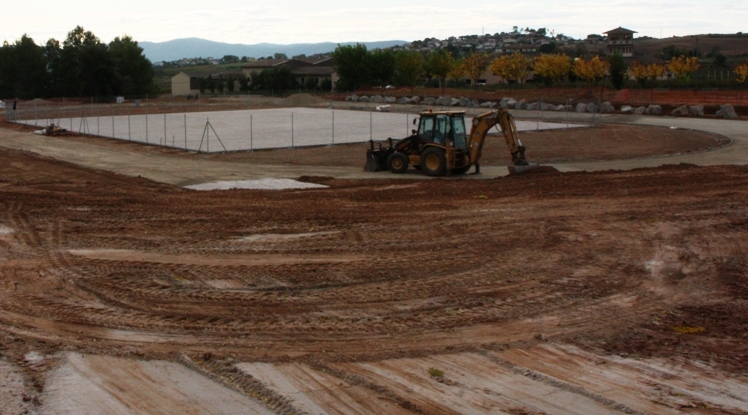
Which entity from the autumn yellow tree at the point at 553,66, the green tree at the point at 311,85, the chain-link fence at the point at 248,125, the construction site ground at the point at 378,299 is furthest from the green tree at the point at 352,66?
the construction site ground at the point at 378,299

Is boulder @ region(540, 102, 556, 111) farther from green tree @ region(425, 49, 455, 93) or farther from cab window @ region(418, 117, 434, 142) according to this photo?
cab window @ region(418, 117, 434, 142)

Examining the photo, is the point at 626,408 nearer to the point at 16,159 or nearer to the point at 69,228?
the point at 69,228

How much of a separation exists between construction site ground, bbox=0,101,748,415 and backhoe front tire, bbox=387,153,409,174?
3.79 m

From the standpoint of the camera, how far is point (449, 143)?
1087 inches

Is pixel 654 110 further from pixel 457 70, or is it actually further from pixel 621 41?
pixel 621 41

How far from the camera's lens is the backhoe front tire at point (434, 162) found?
27.7 metres

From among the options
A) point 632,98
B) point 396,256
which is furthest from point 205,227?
point 632,98

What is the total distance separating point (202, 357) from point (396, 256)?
5898 millimetres

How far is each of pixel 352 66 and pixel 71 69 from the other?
35.4m

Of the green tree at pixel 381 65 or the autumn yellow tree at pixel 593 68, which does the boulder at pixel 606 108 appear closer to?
the autumn yellow tree at pixel 593 68

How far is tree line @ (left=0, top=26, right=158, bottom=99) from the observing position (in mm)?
106375

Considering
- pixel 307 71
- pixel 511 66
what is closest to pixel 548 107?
pixel 511 66

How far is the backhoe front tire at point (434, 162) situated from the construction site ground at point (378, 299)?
2.66 metres

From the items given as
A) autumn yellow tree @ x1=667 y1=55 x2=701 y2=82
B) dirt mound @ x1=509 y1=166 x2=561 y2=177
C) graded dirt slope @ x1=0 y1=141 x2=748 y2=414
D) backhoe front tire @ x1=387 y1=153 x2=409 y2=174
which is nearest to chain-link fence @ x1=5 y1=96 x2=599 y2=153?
backhoe front tire @ x1=387 y1=153 x2=409 y2=174
